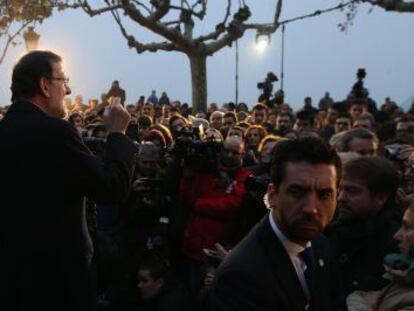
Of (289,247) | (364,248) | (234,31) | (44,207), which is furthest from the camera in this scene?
(234,31)

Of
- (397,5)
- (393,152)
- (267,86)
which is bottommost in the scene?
(393,152)

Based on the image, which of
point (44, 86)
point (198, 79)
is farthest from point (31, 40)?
point (44, 86)

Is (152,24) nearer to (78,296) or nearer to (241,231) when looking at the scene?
(241,231)

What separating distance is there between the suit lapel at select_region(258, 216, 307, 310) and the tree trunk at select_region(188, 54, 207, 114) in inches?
561

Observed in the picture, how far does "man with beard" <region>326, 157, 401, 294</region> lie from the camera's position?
9.48ft

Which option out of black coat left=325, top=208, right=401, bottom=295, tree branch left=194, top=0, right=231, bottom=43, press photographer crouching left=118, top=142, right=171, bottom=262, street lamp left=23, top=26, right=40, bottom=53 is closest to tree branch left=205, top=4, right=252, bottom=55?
tree branch left=194, top=0, right=231, bottom=43

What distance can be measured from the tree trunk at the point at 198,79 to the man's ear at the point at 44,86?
1349 centimetres

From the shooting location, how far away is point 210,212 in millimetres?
4352

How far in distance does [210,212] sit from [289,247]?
7.90 feet

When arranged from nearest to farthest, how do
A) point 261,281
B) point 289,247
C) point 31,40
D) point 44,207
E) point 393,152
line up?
point 261,281, point 289,247, point 44,207, point 393,152, point 31,40

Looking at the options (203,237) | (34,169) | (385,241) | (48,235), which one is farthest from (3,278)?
(203,237)

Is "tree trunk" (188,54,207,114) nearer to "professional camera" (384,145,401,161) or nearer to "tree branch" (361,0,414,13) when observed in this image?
"tree branch" (361,0,414,13)

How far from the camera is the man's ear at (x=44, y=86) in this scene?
8.54 ft

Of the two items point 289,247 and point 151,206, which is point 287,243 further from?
point 151,206
